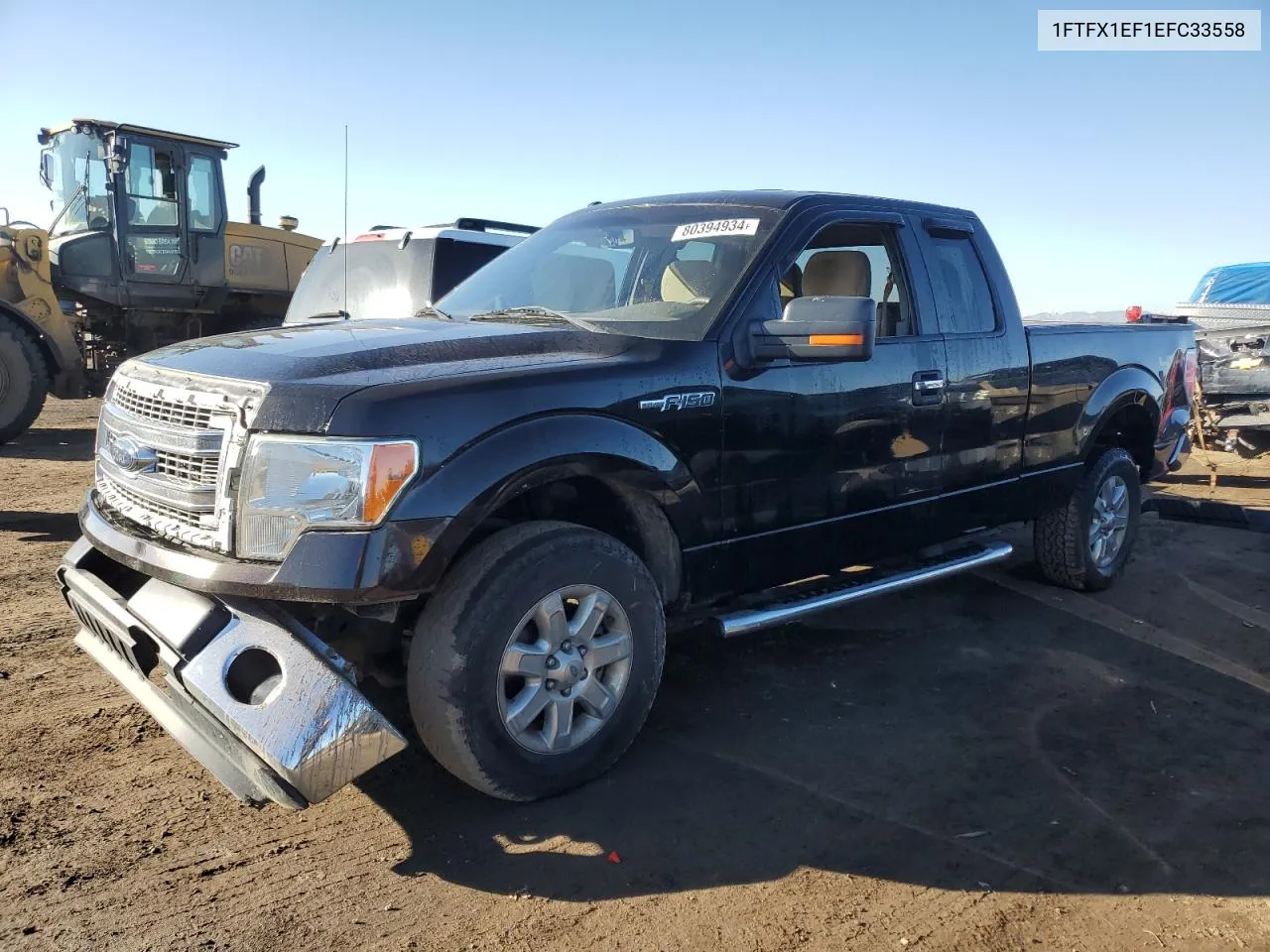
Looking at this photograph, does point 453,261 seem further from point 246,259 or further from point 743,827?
point 246,259

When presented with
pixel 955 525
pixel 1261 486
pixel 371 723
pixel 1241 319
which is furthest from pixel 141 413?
pixel 1241 319

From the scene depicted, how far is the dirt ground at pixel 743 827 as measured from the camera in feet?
8.55

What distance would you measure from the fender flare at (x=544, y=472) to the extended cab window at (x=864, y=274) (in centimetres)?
137

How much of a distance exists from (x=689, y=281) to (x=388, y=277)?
5.34 metres

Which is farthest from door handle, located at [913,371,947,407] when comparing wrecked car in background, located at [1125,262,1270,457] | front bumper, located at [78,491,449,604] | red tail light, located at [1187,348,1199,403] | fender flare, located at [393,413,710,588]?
wrecked car in background, located at [1125,262,1270,457]

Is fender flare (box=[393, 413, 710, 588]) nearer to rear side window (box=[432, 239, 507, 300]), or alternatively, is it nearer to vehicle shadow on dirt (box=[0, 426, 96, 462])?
rear side window (box=[432, 239, 507, 300])

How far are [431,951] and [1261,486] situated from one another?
32.5ft

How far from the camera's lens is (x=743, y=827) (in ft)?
10.1

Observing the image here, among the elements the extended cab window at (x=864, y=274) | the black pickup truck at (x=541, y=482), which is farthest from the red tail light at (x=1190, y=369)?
the extended cab window at (x=864, y=274)

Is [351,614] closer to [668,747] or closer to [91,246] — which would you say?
[668,747]

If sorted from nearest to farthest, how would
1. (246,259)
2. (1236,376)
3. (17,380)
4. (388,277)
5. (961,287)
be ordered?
(961,287) → (388,277) → (1236,376) → (17,380) → (246,259)

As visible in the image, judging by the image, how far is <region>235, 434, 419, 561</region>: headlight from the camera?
2730 millimetres

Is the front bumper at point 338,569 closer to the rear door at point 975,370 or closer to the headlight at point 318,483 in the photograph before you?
the headlight at point 318,483

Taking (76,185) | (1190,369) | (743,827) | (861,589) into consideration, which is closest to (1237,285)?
(1190,369)
